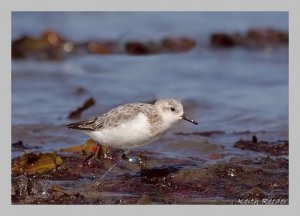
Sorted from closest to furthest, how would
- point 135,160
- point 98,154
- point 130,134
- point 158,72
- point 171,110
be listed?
point 130,134, point 171,110, point 135,160, point 98,154, point 158,72

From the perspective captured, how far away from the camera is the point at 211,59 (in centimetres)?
1354

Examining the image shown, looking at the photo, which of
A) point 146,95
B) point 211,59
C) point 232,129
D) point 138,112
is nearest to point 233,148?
point 232,129

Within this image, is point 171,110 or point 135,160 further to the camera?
point 135,160

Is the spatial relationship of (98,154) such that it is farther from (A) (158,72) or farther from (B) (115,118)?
(A) (158,72)

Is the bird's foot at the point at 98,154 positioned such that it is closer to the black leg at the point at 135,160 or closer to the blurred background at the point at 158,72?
the black leg at the point at 135,160

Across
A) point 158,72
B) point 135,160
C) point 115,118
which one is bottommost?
point 135,160

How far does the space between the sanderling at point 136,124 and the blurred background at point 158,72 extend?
1.19m

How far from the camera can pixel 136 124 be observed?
22.3ft

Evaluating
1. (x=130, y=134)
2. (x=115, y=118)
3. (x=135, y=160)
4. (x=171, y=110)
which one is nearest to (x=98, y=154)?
(x=135, y=160)

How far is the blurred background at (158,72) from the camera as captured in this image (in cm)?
912

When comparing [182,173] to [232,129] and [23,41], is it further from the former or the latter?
[23,41]

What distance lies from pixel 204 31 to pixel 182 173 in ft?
29.4

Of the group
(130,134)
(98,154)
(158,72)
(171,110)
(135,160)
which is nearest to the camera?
(130,134)

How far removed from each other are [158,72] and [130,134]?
5528 mm
